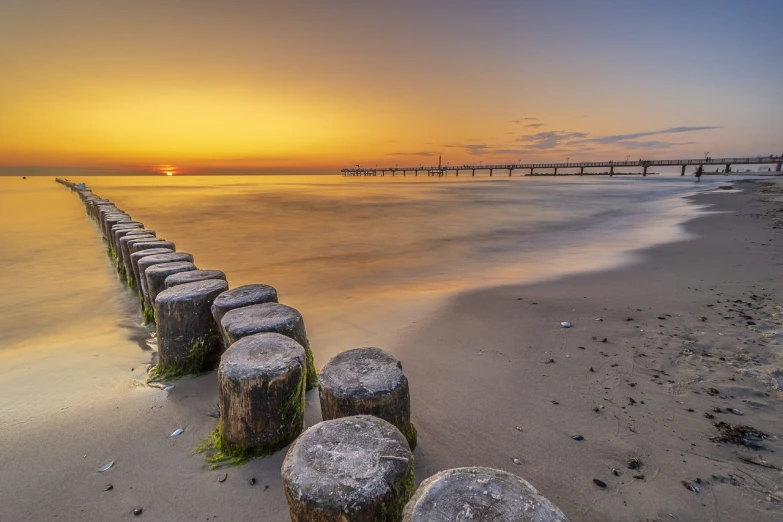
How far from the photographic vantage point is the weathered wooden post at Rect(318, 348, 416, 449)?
245 cm

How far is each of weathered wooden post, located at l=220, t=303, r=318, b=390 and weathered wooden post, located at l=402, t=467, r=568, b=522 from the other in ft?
6.80

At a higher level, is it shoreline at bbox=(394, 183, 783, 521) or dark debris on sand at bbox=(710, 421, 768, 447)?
dark debris on sand at bbox=(710, 421, 768, 447)

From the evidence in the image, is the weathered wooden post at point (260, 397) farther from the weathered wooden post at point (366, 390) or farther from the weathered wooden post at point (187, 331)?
the weathered wooden post at point (187, 331)

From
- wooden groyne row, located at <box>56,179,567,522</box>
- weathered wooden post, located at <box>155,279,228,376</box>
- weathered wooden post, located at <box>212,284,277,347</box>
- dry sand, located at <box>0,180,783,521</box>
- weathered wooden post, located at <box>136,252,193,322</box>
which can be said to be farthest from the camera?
weathered wooden post, located at <box>136,252,193,322</box>

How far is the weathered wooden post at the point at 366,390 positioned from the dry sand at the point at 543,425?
0.66m

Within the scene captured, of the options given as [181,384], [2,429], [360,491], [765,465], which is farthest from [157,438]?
[765,465]

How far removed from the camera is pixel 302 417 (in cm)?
299

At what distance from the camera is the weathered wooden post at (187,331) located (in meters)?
3.93

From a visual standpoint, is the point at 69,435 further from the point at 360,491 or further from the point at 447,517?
the point at 447,517

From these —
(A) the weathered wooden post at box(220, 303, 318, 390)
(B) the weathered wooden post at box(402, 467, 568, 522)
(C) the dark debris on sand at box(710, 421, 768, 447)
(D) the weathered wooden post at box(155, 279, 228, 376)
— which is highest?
(B) the weathered wooden post at box(402, 467, 568, 522)

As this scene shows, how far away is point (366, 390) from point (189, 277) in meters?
3.08

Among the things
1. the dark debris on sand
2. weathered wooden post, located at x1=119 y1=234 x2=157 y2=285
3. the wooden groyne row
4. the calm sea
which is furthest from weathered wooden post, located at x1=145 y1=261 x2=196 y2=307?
the dark debris on sand

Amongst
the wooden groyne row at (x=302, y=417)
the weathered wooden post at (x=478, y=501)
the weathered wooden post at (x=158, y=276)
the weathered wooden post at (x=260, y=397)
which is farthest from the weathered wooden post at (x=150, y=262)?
the weathered wooden post at (x=478, y=501)

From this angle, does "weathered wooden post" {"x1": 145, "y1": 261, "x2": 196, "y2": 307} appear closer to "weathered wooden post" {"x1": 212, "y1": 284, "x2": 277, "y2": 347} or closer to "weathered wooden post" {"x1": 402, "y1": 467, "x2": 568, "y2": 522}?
"weathered wooden post" {"x1": 212, "y1": 284, "x2": 277, "y2": 347}
